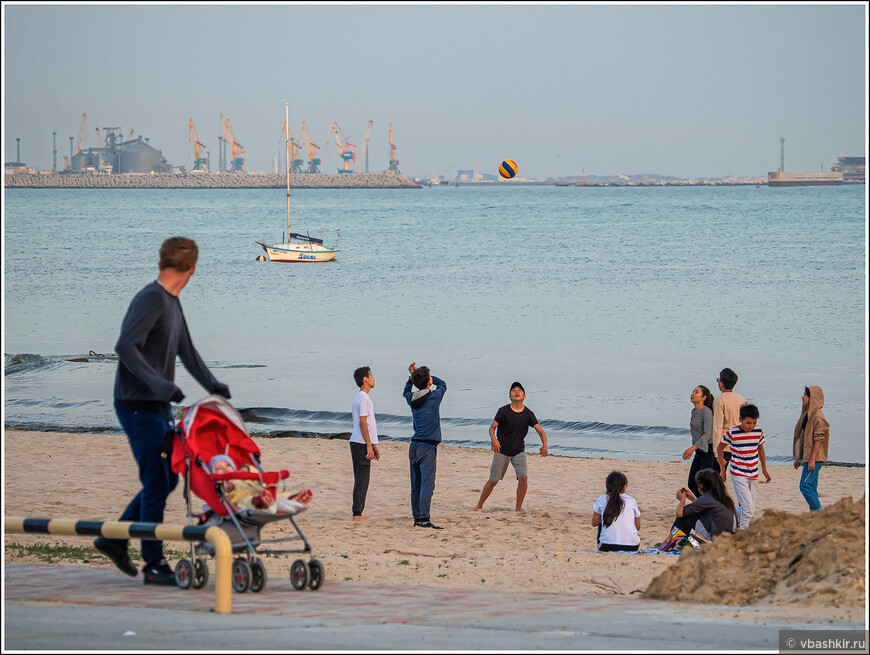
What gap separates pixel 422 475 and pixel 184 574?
4078 mm

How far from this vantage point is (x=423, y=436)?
933 centimetres

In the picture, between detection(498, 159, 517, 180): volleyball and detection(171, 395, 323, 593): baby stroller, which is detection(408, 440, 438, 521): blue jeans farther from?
detection(498, 159, 517, 180): volleyball

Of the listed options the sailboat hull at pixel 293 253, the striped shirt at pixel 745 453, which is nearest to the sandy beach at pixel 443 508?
the striped shirt at pixel 745 453

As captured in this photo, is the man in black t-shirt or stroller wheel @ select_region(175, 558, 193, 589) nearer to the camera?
stroller wheel @ select_region(175, 558, 193, 589)

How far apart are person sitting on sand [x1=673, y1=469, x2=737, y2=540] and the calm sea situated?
656 centimetres

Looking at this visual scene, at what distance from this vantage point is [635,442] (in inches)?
605

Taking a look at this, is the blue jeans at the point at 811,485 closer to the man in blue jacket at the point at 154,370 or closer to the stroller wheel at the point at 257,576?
the stroller wheel at the point at 257,576

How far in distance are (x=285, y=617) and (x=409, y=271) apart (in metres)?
48.5

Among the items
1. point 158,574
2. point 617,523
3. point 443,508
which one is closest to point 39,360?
point 443,508

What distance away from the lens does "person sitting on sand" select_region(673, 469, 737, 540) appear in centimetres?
769

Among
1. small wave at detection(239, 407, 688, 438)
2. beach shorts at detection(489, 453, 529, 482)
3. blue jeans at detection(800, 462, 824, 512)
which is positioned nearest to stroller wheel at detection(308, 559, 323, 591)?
beach shorts at detection(489, 453, 529, 482)

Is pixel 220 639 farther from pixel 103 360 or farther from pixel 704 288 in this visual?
pixel 704 288

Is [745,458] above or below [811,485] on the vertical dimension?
above

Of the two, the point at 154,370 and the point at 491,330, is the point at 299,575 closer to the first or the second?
the point at 154,370
